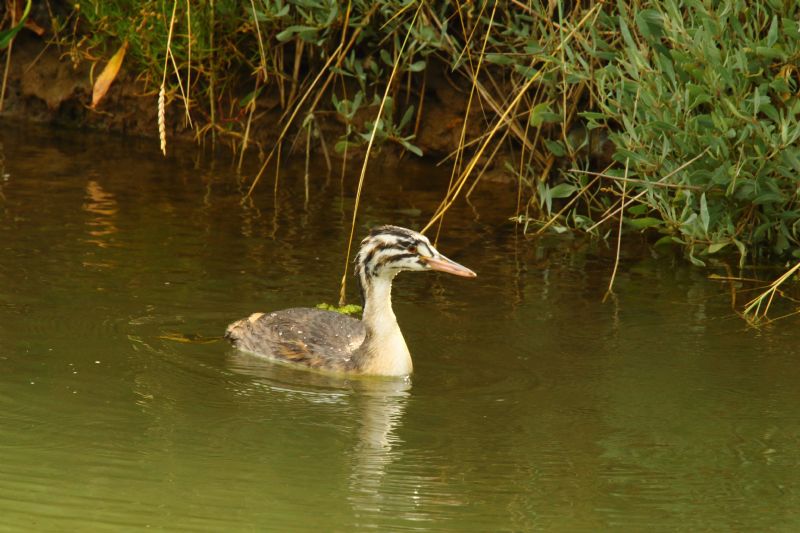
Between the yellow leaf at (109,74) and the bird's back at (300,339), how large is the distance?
5.09 metres

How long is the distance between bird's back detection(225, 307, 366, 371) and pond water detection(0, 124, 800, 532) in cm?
9

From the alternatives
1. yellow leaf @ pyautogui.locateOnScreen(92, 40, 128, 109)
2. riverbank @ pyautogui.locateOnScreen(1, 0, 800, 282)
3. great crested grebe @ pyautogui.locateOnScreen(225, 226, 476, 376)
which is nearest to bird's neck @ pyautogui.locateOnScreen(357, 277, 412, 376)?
great crested grebe @ pyautogui.locateOnScreen(225, 226, 476, 376)

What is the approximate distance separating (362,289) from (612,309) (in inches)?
65.6

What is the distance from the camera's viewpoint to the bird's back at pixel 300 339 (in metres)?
8.32

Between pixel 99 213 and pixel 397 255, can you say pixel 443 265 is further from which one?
pixel 99 213

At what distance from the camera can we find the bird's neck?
7.98 meters

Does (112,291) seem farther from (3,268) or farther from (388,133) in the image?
(388,133)

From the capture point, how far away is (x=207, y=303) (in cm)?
901

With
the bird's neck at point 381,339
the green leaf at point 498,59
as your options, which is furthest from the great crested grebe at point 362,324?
the green leaf at point 498,59

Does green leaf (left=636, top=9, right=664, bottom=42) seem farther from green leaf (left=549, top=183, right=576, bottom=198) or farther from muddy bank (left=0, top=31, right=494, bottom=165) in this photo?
muddy bank (left=0, top=31, right=494, bottom=165)

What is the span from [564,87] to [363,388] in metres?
3.27

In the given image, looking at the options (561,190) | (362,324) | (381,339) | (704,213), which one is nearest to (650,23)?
(704,213)

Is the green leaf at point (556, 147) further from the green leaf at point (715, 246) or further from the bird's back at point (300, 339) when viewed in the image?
the bird's back at point (300, 339)

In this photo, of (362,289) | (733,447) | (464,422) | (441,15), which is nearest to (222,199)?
(441,15)
